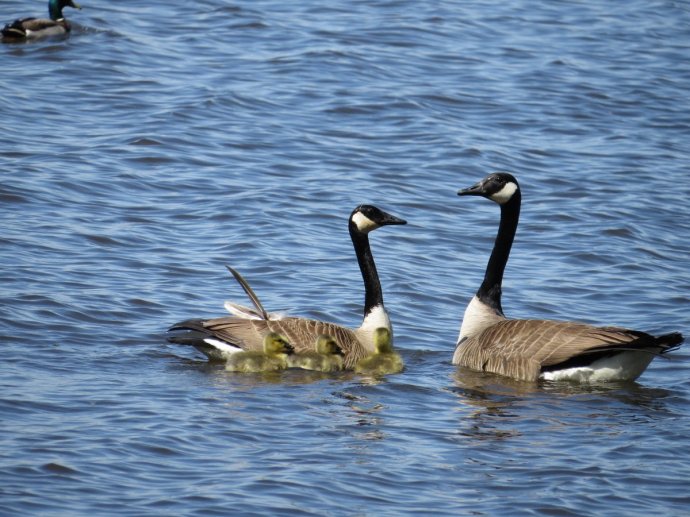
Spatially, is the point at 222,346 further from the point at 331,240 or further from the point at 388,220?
the point at 331,240

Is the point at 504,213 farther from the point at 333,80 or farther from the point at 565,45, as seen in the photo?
the point at 565,45

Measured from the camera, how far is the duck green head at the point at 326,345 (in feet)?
32.0

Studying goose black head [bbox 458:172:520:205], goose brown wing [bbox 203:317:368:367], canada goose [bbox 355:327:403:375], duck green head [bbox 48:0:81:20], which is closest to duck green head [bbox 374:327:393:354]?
canada goose [bbox 355:327:403:375]

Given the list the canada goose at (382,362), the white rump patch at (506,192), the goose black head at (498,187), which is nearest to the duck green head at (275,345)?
the canada goose at (382,362)

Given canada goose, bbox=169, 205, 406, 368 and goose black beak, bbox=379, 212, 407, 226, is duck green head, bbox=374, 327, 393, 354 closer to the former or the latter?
canada goose, bbox=169, 205, 406, 368

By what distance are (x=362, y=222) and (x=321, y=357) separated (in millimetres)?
1603

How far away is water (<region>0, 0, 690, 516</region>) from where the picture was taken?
24.8 ft

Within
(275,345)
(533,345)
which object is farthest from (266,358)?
(533,345)

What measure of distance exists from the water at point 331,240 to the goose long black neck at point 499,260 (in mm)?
561

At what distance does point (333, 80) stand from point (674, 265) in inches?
330

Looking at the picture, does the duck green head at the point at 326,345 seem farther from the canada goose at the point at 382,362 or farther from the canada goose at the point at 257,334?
the canada goose at the point at 382,362

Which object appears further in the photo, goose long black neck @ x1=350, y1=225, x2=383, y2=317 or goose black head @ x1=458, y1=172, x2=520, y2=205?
goose black head @ x1=458, y1=172, x2=520, y2=205

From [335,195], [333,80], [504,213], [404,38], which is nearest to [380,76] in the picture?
[333,80]

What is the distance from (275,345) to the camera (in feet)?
31.7
